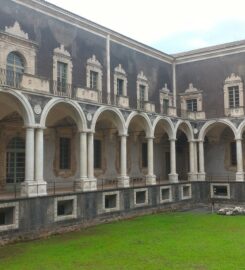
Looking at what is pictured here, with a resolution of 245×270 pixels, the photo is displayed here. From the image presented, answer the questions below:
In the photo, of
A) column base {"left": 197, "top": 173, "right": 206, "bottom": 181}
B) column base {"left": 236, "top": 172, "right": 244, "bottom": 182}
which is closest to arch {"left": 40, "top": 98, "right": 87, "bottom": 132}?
column base {"left": 197, "top": 173, "right": 206, "bottom": 181}

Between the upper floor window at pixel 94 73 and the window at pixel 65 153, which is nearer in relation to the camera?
the window at pixel 65 153

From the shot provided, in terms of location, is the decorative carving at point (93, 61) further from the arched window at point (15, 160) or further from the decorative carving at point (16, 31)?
the arched window at point (15, 160)

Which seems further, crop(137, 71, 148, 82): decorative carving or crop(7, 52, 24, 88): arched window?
crop(137, 71, 148, 82): decorative carving

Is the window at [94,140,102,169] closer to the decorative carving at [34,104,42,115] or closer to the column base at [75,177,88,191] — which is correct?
the column base at [75,177,88,191]

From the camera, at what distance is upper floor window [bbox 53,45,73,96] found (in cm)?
2088

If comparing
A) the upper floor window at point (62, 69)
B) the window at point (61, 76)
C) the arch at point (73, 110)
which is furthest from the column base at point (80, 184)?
the window at point (61, 76)

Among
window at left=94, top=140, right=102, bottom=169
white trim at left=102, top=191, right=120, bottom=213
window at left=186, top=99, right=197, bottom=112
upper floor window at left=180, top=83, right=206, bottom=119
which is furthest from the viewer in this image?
window at left=186, top=99, right=197, bottom=112

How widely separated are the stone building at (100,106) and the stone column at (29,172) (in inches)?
1.7

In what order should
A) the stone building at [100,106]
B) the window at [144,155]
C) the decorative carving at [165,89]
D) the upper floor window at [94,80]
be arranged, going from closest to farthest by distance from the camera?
the stone building at [100,106], the upper floor window at [94,80], the window at [144,155], the decorative carving at [165,89]

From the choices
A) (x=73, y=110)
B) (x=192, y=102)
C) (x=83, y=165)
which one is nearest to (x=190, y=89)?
(x=192, y=102)

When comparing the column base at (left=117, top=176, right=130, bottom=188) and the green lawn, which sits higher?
the column base at (left=117, top=176, right=130, bottom=188)

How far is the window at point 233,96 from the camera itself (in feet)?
92.1

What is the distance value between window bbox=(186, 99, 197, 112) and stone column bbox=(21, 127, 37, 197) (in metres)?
16.3

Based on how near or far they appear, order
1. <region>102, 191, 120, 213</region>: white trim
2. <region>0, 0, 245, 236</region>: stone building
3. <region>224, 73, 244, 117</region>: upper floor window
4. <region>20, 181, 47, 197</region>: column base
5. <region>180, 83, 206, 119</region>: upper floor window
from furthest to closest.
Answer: <region>180, 83, 206, 119</region>: upper floor window → <region>224, 73, 244, 117</region>: upper floor window → <region>102, 191, 120, 213</region>: white trim → <region>0, 0, 245, 236</region>: stone building → <region>20, 181, 47, 197</region>: column base
